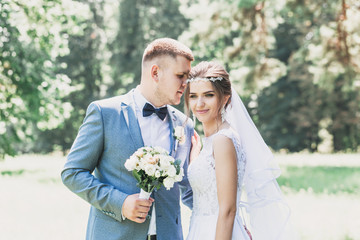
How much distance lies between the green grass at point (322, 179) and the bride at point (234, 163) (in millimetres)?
9266

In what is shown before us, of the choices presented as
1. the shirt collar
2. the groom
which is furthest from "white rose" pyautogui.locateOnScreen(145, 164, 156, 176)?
the shirt collar

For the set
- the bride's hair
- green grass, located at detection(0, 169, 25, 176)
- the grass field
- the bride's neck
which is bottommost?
green grass, located at detection(0, 169, 25, 176)

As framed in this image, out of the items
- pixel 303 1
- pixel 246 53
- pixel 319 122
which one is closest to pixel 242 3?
pixel 303 1

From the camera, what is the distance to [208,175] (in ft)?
11.5

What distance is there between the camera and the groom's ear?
3691mm

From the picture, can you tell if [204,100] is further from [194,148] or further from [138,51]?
[138,51]

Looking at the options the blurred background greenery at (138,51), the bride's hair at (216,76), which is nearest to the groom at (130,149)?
the bride's hair at (216,76)

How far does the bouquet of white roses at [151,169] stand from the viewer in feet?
10.0

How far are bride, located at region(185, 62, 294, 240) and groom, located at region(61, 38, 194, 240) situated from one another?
0.58 feet

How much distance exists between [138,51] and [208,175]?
24671mm

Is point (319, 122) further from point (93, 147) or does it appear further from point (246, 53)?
point (93, 147)

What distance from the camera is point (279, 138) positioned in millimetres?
34906

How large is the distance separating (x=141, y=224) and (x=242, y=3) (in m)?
10.6

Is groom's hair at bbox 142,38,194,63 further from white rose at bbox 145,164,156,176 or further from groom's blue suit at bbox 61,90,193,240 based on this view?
white rose at bbox 145,164,156,176
